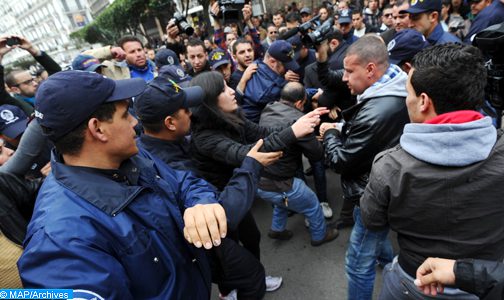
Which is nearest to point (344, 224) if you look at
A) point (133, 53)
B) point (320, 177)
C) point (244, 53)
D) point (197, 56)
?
point (320, 177)

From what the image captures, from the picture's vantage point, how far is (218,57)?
14.2 feet

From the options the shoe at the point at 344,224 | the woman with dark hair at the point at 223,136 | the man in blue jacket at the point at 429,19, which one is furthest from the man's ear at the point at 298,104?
the man in blue jacket at the point at 429,19

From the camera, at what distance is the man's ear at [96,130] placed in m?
1.15

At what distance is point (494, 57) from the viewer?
1.54 m

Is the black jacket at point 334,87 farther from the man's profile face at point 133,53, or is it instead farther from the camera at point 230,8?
the man's profile face at point 133,53

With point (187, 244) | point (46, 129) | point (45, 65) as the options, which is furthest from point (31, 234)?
point (45, 65)

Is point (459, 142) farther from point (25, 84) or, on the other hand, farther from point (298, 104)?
point (25, 84)

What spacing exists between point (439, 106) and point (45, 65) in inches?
164

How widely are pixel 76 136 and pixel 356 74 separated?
176 cm

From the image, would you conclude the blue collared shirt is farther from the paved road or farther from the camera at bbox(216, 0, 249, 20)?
the camera at bbox(216, 0, 249, 20)

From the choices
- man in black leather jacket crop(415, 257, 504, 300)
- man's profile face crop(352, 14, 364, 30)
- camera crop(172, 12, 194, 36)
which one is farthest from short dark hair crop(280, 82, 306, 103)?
man's profile face crop(352, 14, 364, 30)

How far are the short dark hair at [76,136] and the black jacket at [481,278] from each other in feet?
5.15

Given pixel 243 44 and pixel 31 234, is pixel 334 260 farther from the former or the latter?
pixel 243 44

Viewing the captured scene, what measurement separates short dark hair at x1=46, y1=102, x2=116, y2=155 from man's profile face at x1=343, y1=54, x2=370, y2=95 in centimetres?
160
